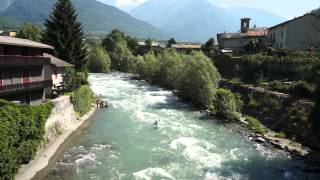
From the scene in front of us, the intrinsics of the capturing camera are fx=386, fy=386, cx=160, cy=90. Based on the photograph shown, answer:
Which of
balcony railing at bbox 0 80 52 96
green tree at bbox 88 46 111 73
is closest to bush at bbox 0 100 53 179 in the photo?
balcony railing at bbox 0 80 52 96

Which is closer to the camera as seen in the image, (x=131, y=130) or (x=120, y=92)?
(x=131, y=130)

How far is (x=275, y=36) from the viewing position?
77625 millimetres

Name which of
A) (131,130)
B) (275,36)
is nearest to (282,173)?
(131,130)

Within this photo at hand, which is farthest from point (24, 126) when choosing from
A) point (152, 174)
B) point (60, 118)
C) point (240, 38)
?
point (240, 38)

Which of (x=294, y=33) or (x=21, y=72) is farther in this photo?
(x=294, y=33)

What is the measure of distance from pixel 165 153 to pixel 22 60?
16.8 m

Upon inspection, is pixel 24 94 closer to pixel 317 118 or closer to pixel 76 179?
pixel 76 179

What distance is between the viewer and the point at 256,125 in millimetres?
43562

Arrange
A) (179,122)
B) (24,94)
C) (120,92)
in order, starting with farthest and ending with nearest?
(120,92)
(179,122)
(24,94)

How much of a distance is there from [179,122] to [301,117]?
1360cm

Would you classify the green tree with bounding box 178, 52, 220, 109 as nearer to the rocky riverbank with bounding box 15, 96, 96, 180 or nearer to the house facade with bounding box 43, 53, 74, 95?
the rocky riverbank with bounding box 15, 96, 96, 180

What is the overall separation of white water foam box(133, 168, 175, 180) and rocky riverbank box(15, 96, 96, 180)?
7050mm

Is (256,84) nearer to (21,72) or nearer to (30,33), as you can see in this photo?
(21,72)

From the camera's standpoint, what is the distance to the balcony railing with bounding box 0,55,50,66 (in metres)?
34.7
